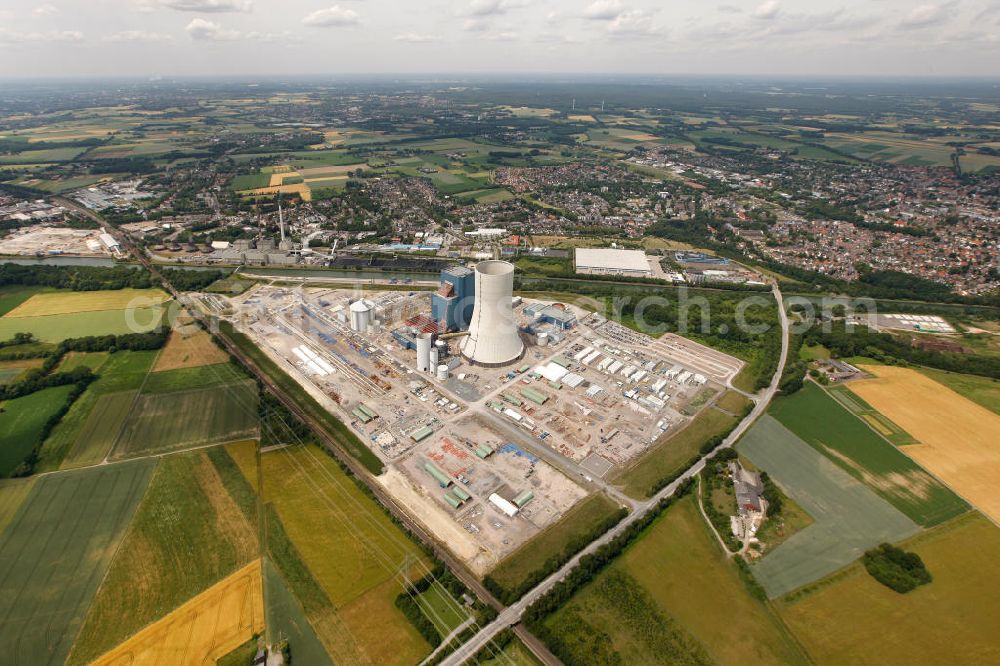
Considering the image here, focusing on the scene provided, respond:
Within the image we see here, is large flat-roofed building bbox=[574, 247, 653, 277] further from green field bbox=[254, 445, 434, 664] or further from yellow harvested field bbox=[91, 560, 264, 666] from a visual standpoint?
yellow harvested field bbox=[91, 560, 264, 666]

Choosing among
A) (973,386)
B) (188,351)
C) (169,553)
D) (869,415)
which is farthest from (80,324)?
(973,386)

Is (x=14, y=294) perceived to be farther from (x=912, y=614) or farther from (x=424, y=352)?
(x=912, y=614)

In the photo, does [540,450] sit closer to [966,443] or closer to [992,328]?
[966,443]

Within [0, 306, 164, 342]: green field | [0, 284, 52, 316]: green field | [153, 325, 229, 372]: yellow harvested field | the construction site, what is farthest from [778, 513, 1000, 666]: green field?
[0, 284, 52, 316]: green field


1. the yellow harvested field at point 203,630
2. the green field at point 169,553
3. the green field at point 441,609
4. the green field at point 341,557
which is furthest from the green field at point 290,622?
the green field at point 441,609

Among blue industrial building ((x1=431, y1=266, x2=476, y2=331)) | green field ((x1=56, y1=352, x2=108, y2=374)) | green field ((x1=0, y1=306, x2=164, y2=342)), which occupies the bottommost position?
green field ((x1=56, y1=352, x2=108, y2=374))

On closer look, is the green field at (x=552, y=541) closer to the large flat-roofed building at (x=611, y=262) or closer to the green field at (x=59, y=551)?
the green field at (x=59, y=551)

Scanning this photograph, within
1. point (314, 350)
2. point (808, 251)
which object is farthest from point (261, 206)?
point (808, 251)

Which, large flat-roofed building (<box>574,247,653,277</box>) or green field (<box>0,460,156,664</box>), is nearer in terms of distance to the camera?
green field (<box>0,460,156,664</box>)
